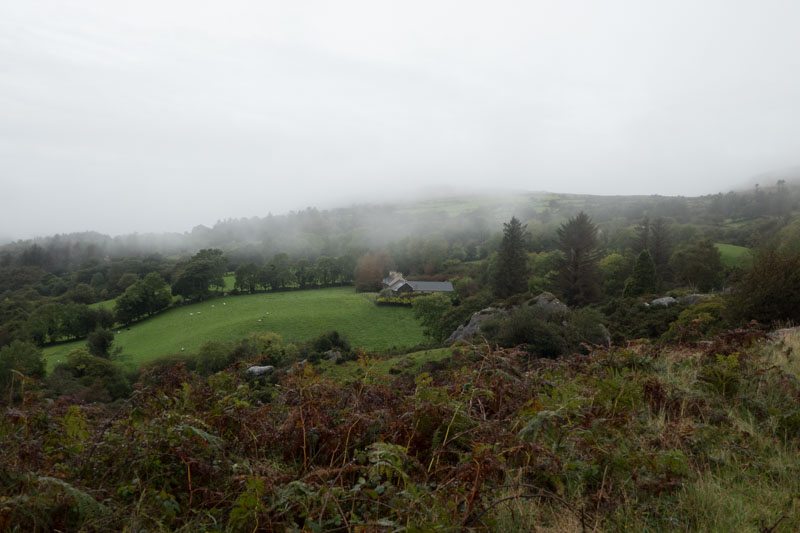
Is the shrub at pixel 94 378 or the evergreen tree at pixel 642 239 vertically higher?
the evergreen tree at pixel 642 239

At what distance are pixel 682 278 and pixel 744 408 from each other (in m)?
51.7

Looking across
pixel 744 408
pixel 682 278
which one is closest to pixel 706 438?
pixel 744 408

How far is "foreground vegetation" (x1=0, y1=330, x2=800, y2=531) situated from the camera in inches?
101

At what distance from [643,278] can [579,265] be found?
6.29 m

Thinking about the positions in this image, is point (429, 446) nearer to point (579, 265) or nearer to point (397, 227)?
point (579, 265)

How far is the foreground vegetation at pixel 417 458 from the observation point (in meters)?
2.57

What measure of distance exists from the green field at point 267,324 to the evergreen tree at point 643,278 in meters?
22.6

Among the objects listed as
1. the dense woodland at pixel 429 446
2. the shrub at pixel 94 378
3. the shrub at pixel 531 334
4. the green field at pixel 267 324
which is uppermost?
the dense woodland at pixel 429 446

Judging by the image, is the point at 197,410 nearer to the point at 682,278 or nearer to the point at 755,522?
the point at 755,522

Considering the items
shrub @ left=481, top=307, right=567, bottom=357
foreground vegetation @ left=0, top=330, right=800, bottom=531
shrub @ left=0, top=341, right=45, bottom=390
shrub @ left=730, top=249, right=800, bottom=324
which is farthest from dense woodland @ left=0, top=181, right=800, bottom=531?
shrub @ left=0, top=341, right=45, bottom=390

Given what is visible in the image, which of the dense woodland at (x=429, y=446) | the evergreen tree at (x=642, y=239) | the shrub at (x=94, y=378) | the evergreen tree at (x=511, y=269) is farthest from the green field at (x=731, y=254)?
the shrub at (x=94, y=378)

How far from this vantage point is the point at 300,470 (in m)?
3.34

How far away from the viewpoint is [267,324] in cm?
5425

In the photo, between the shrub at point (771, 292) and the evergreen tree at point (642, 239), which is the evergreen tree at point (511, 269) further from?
the shrub at point (771, 292)
